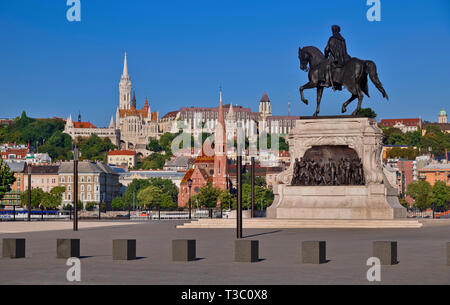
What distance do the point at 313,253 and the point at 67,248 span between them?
19.3ft

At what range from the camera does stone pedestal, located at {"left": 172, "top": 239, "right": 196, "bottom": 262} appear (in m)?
22.0

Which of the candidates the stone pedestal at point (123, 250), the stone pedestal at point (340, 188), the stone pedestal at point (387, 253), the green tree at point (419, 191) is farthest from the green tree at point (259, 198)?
the stone pedestal at point (387, 253)

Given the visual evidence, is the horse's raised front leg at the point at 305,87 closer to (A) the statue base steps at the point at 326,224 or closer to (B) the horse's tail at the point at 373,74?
(B) the horse's tail at the point at 373,74

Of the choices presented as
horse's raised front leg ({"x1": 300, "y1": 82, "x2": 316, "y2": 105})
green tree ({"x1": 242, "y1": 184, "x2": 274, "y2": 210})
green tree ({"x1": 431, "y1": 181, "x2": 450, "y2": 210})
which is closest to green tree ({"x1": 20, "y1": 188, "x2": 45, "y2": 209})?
green tree ({"x1": 242, "y1": 184, "x2": 274, "y2": 210})

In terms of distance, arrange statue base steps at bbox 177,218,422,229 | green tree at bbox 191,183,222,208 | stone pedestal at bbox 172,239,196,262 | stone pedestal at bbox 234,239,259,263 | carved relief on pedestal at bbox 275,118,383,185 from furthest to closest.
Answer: green tree at bbox 191,183,222,208
carved relief on pedestal at bbox 275,118,383,185
statue base steps at bbox 177,218,422,229
stone pedestal at bbox 172,239,196,262
stone pedestal at bbox 234,239,259,263

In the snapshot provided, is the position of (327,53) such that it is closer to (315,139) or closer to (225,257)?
(315,139)

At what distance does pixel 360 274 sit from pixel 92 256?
781 cm

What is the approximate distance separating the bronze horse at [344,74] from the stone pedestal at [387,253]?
22.0 meters

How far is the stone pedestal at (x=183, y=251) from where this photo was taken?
2202 centimetres

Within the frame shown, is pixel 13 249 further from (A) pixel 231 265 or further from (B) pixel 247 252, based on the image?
(B) pixel 247 252

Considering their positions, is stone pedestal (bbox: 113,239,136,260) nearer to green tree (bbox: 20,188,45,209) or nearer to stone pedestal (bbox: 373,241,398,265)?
stone pedestal (bbox: 373,241,398,265)

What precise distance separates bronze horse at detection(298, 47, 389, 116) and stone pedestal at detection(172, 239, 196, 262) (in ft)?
72.1
